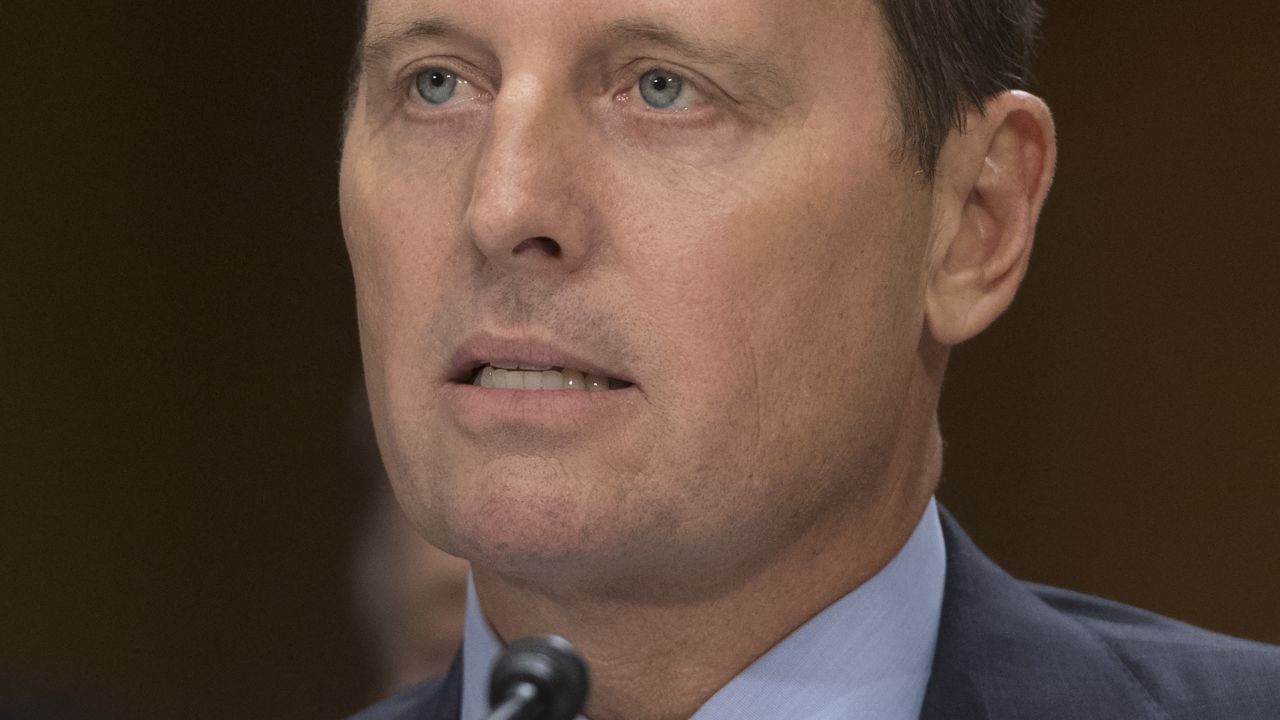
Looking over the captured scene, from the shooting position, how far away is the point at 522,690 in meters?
1.42

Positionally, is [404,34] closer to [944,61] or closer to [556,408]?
[556,408]

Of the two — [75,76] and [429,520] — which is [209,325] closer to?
[75,76]

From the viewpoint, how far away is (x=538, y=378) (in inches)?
68.6

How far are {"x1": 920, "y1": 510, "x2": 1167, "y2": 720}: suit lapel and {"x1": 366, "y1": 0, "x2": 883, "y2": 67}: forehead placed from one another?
0.66m

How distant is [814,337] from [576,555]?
0.33 meters

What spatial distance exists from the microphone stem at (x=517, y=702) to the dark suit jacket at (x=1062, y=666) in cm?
68

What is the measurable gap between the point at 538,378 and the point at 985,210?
1.93 ft

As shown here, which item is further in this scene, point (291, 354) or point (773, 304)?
point (291, 354)

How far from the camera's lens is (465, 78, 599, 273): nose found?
5.51 ft

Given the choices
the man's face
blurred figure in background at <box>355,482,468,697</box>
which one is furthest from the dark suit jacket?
blurred figure in background at <box>355,482,468,697</box>

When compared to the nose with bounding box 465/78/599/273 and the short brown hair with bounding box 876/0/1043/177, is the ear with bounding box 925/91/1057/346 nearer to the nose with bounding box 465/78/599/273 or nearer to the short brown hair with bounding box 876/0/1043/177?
the short brown hair with bounding box 876/0/1043/177

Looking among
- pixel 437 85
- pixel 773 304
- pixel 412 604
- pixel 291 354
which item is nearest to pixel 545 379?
pixel 773 304

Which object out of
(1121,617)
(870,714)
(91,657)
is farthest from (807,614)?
(91,657)

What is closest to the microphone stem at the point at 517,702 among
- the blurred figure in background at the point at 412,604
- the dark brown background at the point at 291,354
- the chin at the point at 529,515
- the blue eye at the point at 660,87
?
the chin at the point at 529,515
